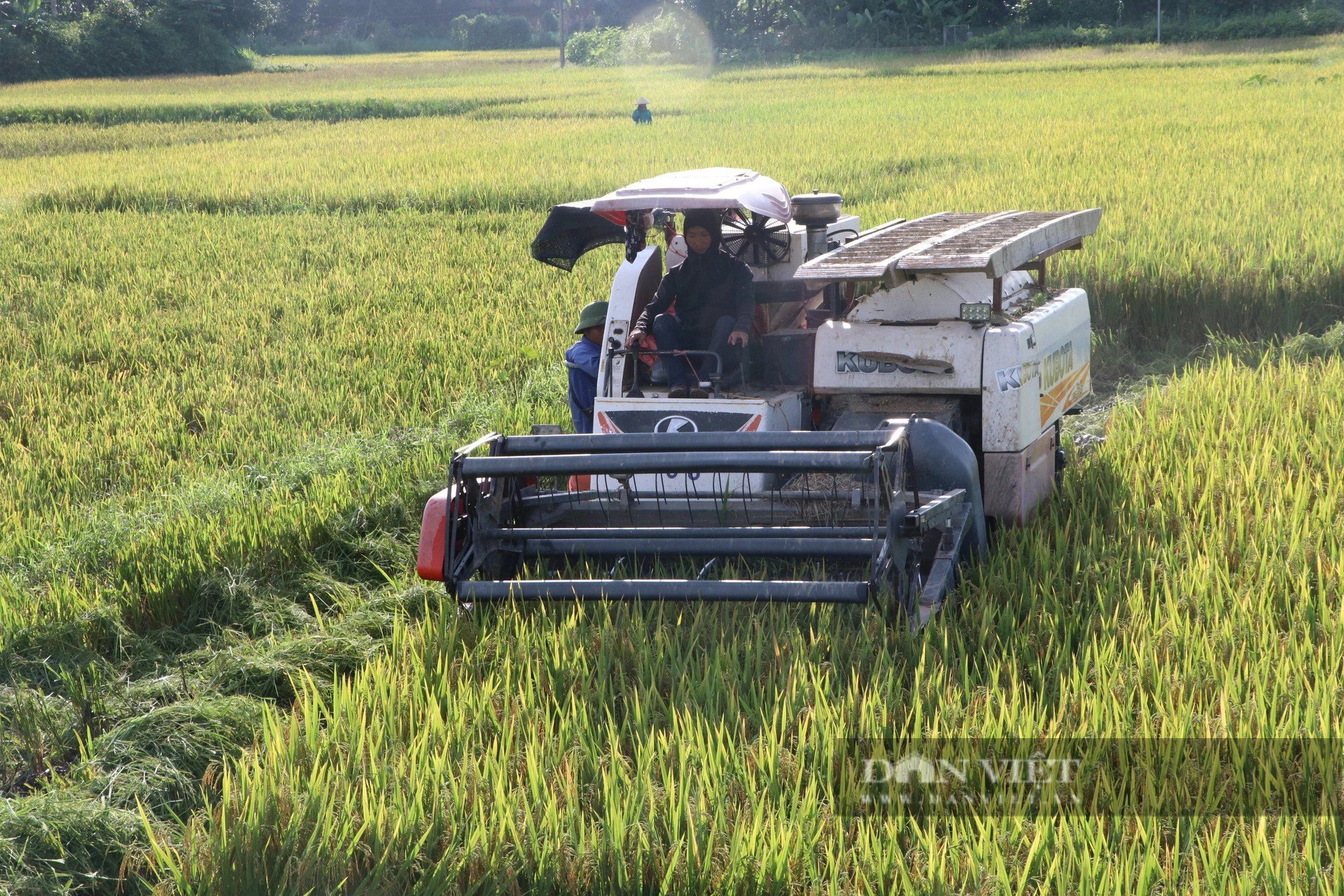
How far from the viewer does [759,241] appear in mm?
6125

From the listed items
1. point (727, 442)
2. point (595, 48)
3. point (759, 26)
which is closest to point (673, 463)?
point (727, 442)

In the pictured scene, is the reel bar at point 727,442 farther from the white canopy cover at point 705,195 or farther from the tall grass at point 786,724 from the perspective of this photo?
the white canopy cover at point 705,195

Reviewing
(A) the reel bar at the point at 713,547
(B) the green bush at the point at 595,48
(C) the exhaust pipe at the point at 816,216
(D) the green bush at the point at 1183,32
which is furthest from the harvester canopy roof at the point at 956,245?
(B) the green bush at the point at 595,48

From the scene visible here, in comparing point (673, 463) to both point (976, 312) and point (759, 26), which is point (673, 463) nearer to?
point (976, 312)

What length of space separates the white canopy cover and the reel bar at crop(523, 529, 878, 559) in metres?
1.60

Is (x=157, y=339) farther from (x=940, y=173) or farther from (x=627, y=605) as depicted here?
(x=940, y=173)

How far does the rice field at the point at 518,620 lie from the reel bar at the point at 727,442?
57 centimetres

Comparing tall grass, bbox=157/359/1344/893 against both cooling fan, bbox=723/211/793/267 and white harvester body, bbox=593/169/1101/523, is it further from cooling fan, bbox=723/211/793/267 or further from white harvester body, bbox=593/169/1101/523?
cooling fan, bbox=723/211/793/267

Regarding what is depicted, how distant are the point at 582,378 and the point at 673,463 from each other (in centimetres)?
215

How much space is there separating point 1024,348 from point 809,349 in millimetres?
961

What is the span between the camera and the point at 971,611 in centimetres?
388

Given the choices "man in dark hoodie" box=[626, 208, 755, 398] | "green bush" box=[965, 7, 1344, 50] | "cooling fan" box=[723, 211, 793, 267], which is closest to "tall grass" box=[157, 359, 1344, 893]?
"man in dark hoodie" box=[626, 208, 755, 398]

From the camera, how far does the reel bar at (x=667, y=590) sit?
12.1 feet

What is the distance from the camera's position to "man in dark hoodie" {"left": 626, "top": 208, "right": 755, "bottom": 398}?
5.29m
